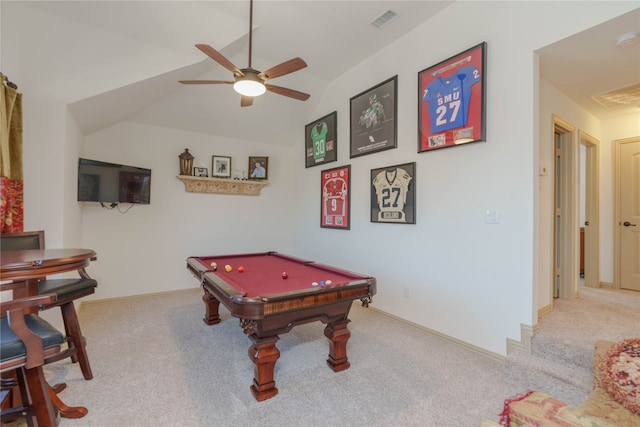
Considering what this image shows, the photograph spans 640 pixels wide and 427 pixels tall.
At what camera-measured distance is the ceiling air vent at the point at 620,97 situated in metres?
3.11

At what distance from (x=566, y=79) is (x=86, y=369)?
508 cm

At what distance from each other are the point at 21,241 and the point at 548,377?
4.36 meters

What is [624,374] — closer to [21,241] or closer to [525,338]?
[525,338]

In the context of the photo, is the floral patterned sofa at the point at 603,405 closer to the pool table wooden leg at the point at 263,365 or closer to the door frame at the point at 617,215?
the pool table wooden leg at the point at 263,365

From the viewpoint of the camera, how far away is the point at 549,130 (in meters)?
3.06

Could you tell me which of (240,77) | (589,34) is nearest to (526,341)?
(589,34)

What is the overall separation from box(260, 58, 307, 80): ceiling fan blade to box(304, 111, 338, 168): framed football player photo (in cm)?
218

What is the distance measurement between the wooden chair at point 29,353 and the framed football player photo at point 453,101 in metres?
3.34

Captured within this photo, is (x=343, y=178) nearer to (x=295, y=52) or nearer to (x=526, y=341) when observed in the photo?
(x=295, y=52)

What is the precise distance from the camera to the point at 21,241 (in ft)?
7.95

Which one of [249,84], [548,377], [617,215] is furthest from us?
[617,215]

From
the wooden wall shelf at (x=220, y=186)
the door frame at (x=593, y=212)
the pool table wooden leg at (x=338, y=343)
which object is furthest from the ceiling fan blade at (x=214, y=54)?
the door frame at (x=593, y=212)

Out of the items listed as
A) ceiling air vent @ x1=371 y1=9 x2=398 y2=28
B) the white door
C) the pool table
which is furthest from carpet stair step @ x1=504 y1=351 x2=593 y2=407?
ceiling air vent @ x1=371 y1=9 x2=398 y2=28

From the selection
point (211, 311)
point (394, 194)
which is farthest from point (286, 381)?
point (394, 194)
